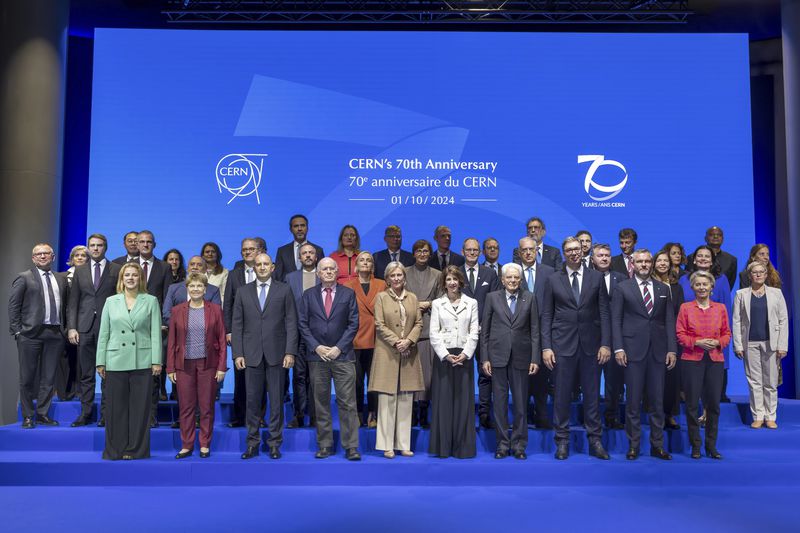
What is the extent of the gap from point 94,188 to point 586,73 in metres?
5.60

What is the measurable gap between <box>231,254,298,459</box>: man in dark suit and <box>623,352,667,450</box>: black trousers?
2.55 m

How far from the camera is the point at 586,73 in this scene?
8.23 m

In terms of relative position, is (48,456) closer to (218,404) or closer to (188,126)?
(218,404)

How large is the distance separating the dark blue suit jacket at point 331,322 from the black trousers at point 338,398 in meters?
0.07

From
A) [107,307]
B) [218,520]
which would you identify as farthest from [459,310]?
[107,307]

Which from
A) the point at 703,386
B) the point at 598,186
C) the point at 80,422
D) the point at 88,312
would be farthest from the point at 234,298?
the point at 598,186

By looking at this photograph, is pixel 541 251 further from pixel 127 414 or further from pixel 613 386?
pixel 127 414

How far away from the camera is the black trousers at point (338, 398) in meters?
5.50

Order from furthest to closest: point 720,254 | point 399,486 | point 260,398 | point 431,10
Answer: point 431,10 → point 720,254 → point 260,398 → point 399,486

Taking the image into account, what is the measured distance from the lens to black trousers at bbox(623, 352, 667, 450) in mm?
5520

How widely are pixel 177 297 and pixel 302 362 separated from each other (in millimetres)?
1152

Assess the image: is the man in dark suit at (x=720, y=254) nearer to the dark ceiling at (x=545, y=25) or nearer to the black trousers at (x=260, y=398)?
the dark ceiling at (x=545, y=25)

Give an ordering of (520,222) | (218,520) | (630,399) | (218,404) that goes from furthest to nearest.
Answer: (520,222) → (218,404) → (630,399) → (218,520)

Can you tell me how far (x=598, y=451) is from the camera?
5539 millimetres
